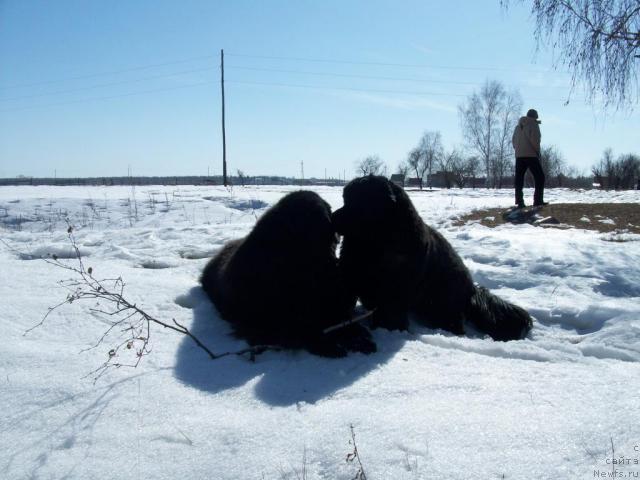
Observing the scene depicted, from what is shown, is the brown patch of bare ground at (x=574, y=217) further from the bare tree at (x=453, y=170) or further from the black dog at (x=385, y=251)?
the bare tree at (x=453, y=170)

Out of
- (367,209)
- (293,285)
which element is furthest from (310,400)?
(367,209)

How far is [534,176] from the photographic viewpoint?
1096cm

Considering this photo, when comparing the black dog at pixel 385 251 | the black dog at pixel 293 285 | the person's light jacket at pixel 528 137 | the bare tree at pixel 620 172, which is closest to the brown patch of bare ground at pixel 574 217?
the person's light jacket at pixel 528 137

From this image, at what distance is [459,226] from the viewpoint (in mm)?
9148

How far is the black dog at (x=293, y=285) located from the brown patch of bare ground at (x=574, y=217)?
6193 mm

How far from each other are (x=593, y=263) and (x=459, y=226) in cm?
350

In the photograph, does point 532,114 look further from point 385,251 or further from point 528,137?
point 385,251

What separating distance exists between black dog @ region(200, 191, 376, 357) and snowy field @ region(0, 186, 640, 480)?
190 millimetres

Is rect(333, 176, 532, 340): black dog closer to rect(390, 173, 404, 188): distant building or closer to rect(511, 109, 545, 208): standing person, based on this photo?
rect(390, 173, 404, 188): distant building

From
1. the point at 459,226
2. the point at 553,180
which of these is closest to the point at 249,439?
the point at 459,226

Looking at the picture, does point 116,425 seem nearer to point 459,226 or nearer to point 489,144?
point 459,226

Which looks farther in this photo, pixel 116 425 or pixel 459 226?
pixel 459 226

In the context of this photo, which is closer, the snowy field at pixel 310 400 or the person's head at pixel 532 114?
the snowy field at pixel 310 400

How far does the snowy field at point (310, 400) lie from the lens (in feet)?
6.68
